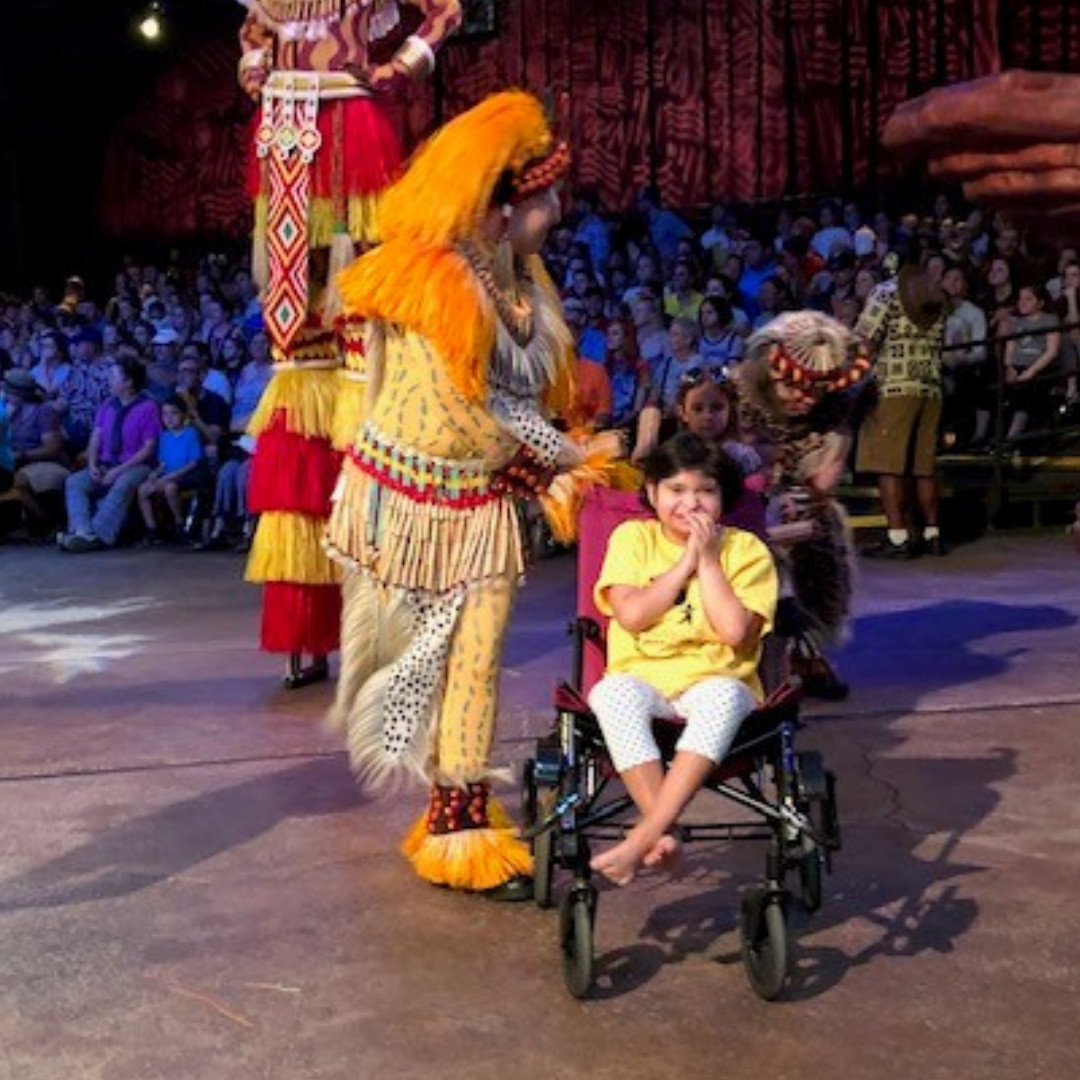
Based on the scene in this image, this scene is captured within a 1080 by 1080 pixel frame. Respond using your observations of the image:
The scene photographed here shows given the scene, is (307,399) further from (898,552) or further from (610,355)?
(610,355)

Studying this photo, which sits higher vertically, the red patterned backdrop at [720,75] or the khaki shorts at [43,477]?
the red patterned backdrop at [720,75]

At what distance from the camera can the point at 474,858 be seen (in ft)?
12.6

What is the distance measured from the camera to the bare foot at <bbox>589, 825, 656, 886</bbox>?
322cm

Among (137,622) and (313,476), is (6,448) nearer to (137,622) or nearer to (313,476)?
(137,622)

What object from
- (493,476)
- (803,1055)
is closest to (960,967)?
(803,1055)

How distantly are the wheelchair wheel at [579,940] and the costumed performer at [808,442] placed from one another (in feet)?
6.81

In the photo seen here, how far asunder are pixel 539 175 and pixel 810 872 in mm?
1605

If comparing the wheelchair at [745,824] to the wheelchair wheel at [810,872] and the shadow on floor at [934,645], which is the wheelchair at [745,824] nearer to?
the wheelchair wheel at [810,872]

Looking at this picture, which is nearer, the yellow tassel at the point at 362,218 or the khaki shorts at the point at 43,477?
the yellow tassel at the point at 362,218

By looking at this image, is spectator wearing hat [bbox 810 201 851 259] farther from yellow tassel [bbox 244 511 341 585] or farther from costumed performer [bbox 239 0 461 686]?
yellow tassel [bbox 244 511 341 585]

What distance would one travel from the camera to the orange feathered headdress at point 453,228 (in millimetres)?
3764

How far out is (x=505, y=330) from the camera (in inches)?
153

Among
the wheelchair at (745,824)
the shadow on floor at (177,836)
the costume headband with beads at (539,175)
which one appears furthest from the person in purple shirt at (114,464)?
the wheelchair at (745,824)

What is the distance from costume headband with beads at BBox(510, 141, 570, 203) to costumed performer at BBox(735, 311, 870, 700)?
155 centimetres
